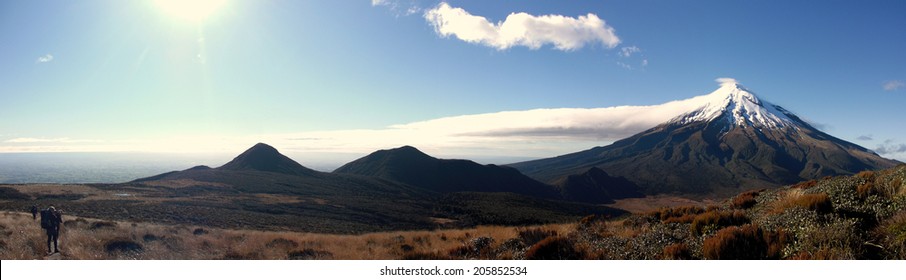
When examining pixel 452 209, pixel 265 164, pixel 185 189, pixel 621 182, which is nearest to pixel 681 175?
pixel 621 182

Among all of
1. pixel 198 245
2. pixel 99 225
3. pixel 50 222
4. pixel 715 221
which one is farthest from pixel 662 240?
pixel 99 225

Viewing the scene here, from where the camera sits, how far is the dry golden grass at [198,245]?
14.0m

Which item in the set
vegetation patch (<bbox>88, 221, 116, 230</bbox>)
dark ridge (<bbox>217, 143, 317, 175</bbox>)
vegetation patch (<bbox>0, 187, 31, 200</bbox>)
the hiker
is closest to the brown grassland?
vegetation patch (<bbox>88, 221, 116, 230</bbox>)

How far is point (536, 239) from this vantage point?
13391mm

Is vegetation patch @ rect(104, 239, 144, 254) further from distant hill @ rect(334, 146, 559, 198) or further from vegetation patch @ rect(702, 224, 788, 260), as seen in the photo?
distant hill @ rect(334, 146, 559, 198)

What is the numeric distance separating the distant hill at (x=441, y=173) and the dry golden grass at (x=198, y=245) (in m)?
117

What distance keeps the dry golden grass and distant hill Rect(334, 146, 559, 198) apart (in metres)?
117

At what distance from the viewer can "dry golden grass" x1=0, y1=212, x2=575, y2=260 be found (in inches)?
550

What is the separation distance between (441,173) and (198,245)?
131m

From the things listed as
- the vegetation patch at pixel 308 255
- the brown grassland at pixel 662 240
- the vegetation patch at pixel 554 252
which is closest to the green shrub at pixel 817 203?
the brown grassland at pixel 662 240

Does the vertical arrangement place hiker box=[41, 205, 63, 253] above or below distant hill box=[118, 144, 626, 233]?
above

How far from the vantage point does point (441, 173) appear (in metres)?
148
